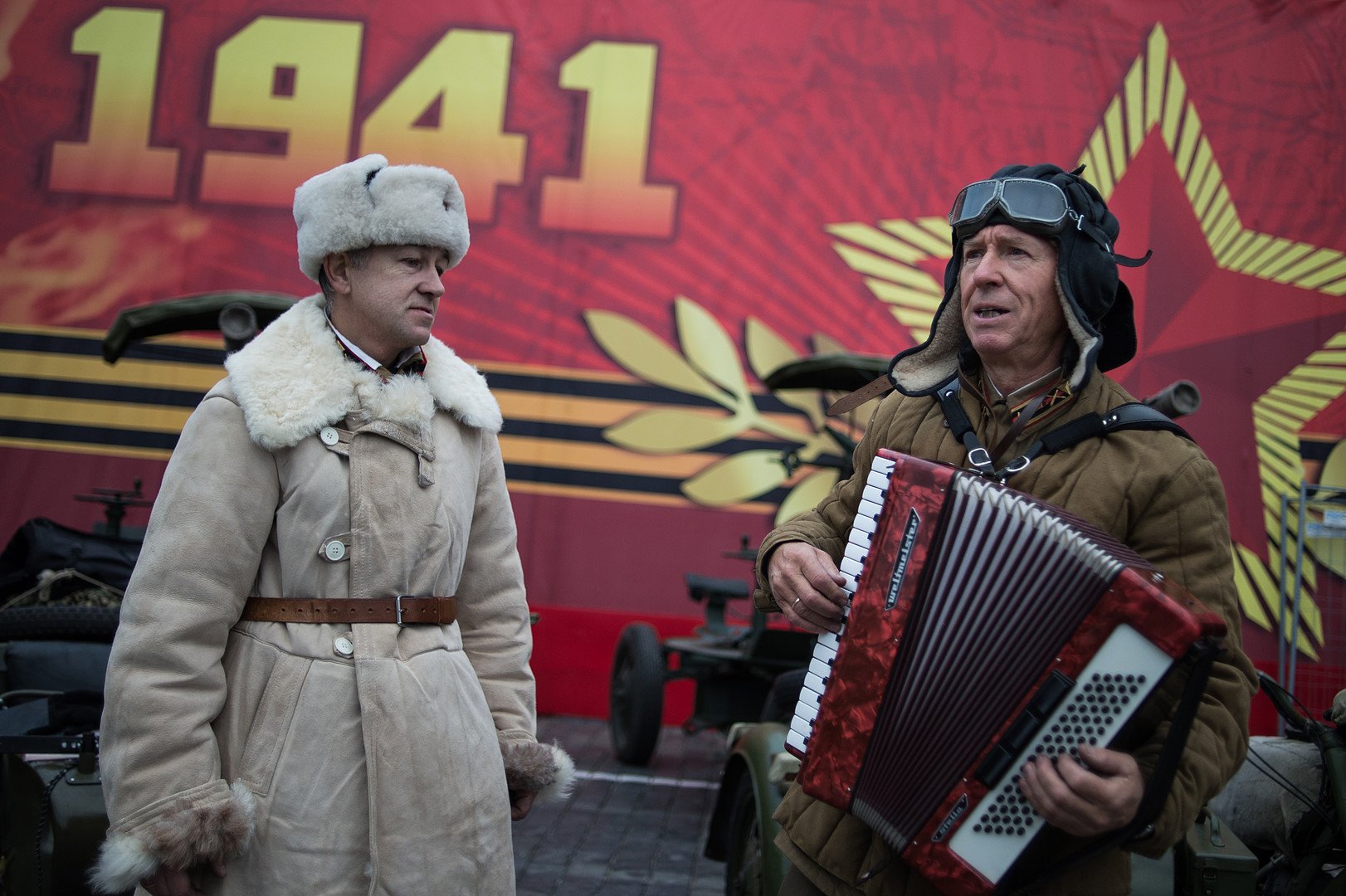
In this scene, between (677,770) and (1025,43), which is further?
(1025,43)

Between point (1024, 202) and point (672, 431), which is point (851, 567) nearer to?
point (1024, 202)

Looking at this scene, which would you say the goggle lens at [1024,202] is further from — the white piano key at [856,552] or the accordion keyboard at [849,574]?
the white piano key at [856,552]

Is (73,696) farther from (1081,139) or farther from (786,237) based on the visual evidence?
(1081,139)

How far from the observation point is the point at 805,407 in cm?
849

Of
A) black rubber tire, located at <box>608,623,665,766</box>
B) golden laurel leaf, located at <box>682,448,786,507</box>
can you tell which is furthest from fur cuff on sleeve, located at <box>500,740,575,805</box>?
golden laurel leaf, located at <box>682,448,786,507</box>

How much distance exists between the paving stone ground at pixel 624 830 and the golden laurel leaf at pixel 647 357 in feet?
8.55

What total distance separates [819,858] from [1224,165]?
26.4ft

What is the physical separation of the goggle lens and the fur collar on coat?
1162 millimetres

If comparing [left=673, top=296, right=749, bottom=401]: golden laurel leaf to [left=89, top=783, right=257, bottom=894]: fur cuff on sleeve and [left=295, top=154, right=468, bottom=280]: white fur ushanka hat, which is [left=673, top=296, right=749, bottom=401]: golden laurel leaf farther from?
[left=89, top=783, right=257, bottom=894]: fur cuff on sleeve

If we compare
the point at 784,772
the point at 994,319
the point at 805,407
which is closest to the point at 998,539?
the point at 994,319

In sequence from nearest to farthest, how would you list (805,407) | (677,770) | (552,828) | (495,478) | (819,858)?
1. (819,858)
2. (495,478)
3. (552,828)
4. (677,770)
5. (805,407)

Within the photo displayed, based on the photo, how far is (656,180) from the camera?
8.62 metres

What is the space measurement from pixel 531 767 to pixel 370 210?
1.24 m

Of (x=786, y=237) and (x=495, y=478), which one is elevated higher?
(x=786, y=237)
